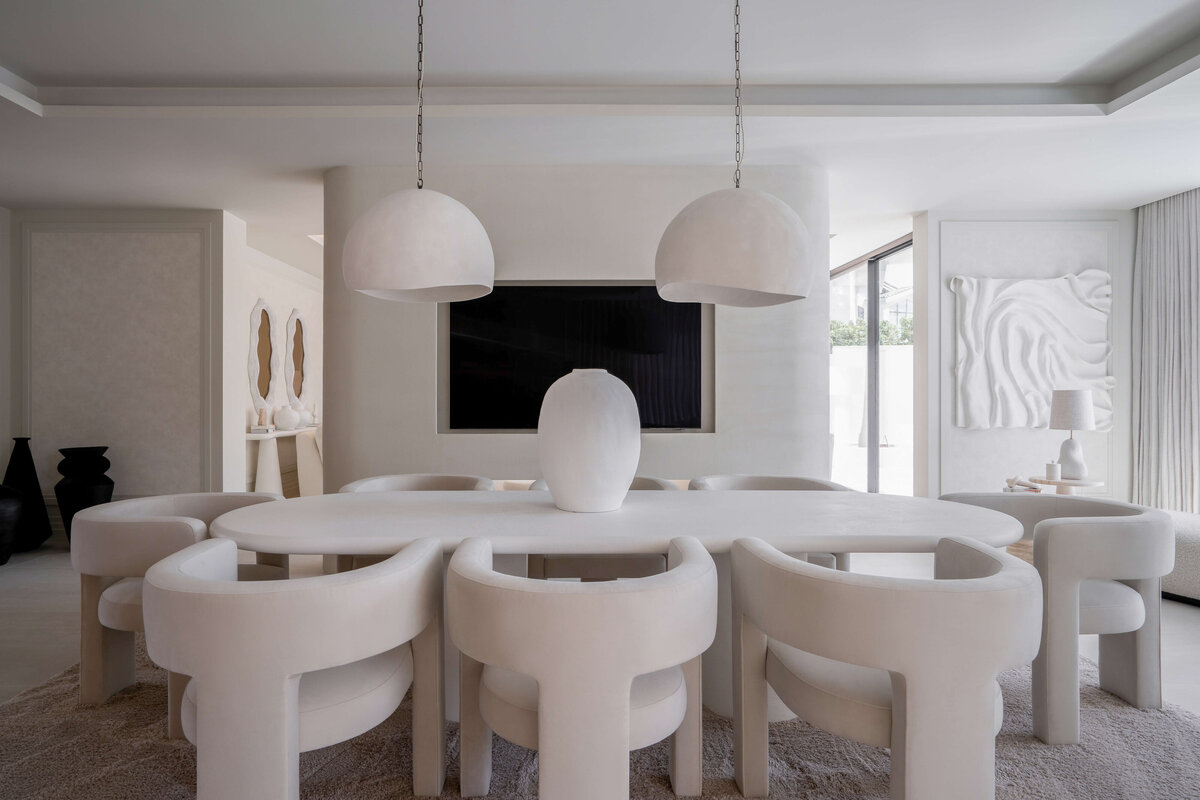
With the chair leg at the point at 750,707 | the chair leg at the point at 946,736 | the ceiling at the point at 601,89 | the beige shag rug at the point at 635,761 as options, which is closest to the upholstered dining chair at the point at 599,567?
the beige shag rug at the point at 635,761

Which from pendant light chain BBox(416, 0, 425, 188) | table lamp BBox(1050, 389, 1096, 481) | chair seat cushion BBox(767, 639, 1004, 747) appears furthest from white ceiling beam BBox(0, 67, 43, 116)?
table lamp BBox(1050, 389, 1096, 481)

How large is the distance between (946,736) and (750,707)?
50 centimetres

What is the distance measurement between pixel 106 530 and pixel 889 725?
7.16ft

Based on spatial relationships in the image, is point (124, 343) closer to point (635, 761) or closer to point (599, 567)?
point (599, 567)

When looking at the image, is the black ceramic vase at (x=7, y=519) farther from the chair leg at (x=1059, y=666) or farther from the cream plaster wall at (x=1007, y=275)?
the cream plaster wall at (x=1007, y=275)

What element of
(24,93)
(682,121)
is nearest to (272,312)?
(24,93)

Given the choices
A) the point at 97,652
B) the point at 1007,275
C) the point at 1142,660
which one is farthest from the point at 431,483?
the point at 1007,275

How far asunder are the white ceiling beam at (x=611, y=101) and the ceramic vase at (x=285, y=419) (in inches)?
145

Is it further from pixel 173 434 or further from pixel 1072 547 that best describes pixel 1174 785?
pixel 173 434

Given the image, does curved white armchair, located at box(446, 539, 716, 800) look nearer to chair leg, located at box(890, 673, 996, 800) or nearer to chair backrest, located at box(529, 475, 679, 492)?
chair leg, located at box(890, 673, 996, 800)

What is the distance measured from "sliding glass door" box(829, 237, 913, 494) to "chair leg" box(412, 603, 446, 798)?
4421 millimetres

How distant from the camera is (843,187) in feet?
14.6

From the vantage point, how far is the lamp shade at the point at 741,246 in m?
1.69

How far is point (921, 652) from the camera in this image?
1.25 metres
